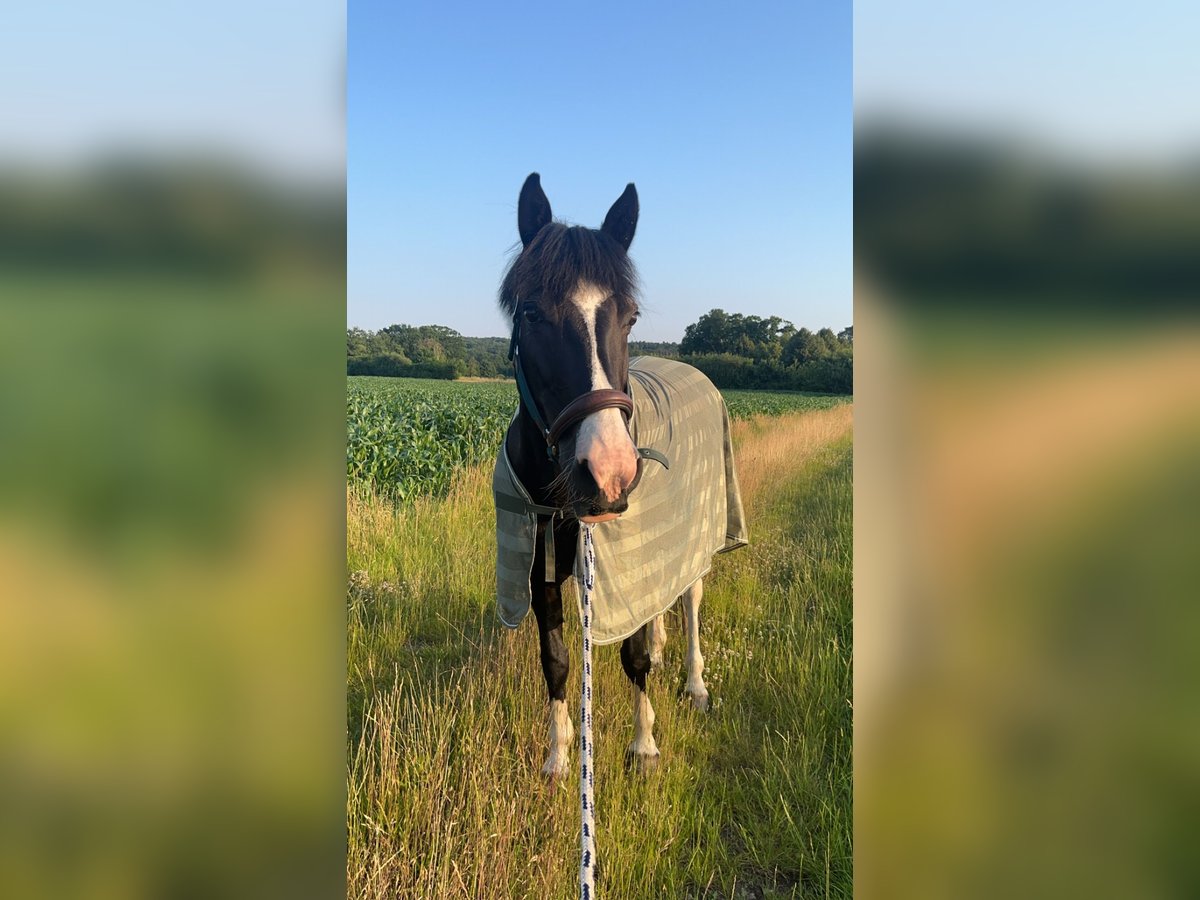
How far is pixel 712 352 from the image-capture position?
2584 mm

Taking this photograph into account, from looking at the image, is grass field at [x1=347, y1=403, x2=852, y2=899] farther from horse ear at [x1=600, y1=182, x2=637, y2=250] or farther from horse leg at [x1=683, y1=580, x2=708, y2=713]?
horse ear at [x1=600, y1=182, x2=637, y2=250]

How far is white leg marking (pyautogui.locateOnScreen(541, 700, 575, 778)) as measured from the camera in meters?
2.23

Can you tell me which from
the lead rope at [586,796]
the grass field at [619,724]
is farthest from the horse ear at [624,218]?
the lead rope at [586,796]

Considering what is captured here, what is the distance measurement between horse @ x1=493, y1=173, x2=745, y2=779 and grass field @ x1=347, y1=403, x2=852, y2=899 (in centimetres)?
19

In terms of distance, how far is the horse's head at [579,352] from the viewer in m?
1.45

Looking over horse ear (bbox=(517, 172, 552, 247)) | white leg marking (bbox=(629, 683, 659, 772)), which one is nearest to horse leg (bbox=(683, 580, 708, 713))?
white leg marking (bbox=(629, 683, 659, 772))

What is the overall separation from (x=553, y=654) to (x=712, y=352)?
5.06 ft

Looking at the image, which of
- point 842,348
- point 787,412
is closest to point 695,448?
→ point 787,412
